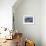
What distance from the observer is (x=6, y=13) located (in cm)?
400

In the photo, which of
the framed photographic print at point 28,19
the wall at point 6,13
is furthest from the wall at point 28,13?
the wall at point 6,13

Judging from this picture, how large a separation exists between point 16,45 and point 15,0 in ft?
Result: 5.37

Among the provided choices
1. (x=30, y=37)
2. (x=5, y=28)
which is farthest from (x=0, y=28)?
(x=30, y=37)

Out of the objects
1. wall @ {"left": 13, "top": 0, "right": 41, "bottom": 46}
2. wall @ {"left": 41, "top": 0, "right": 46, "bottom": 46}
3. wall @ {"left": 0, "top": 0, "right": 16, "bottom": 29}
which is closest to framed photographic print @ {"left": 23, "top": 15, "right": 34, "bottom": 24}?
wall @ {"left": 13, "top": 0, "right": 41, "bottom": 46}

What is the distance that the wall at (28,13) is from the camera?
488cm

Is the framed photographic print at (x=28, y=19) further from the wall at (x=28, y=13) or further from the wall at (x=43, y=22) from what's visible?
the wall at (x=43, y=22)

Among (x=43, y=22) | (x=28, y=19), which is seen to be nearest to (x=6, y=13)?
(x=28, y=19)

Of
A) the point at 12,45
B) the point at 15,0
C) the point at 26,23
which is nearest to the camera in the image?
the point at 12,45

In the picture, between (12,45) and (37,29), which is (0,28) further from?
(37,29)

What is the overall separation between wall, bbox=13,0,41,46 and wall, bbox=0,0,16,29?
84 cm

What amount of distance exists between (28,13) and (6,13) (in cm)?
120

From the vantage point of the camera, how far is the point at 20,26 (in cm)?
490

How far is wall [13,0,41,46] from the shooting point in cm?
488

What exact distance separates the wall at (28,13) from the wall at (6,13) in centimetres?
84
